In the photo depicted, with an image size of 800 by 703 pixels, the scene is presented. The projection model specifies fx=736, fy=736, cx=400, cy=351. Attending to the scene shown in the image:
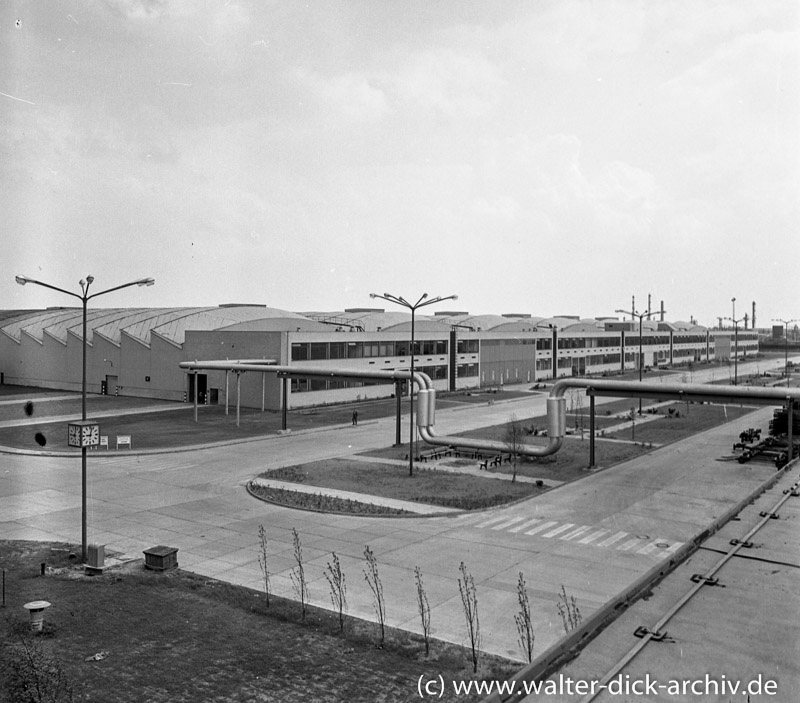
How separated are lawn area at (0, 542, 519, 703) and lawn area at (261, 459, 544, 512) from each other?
13.0 meters

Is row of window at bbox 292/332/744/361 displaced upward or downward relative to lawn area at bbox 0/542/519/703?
upward

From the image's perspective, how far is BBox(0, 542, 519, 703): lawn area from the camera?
1581 centimetres

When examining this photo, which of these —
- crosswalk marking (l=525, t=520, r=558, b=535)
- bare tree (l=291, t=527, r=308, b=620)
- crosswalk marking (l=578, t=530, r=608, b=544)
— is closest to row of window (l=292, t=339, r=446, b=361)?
crosswalk marking (l=525, t=520, r=558, b=535)

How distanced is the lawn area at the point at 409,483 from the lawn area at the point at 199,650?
510 inches

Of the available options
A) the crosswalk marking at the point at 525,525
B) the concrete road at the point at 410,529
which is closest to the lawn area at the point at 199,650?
the concrete road at the point at 410,529

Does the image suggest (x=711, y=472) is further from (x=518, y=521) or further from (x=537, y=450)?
(x=518, y=521)

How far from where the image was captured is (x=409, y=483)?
39344 millimetres

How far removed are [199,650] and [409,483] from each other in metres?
22.2

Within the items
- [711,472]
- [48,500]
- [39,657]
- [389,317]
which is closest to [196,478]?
[48,500]

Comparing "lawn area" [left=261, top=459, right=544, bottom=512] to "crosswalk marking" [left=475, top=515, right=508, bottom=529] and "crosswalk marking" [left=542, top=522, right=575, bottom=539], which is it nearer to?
"crosswalk marking" [left=475, top=515, right=508, bottom=529]

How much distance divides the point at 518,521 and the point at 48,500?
71.8ft

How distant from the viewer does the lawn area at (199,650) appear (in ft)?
51.9

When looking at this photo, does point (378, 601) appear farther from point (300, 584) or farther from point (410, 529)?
point (410, 529)

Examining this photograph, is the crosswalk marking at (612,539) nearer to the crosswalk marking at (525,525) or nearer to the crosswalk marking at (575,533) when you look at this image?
the crosswalk marking at (575,533)
